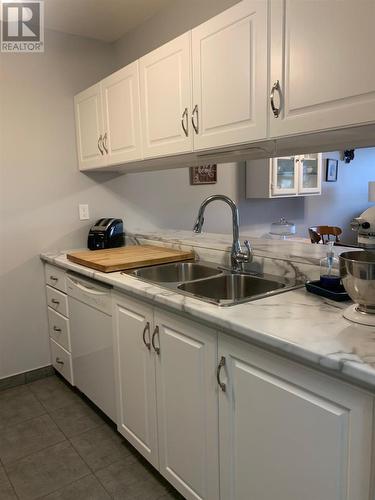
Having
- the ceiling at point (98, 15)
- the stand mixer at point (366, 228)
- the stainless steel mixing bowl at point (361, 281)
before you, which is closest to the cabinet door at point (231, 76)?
the stand mixer at point (366, 228)

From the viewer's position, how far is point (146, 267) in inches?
82.6

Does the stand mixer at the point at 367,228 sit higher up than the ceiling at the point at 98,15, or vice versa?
the ceiling at the point at 98,15

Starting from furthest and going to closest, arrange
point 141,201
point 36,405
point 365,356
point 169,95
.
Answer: point 141,201
point 36,405
point 169,95
point 365,356

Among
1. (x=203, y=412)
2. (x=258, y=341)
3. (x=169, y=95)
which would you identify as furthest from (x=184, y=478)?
(x=169, y=95)

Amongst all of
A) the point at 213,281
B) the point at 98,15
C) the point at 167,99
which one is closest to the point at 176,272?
the point at 213,281

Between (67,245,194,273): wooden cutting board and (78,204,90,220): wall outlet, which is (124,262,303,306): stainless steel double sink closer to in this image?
(67,245,194,273): wooden cutting board

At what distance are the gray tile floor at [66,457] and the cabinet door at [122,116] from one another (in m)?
1.54

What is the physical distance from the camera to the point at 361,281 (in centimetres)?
110

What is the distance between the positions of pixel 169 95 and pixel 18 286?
5.45ft

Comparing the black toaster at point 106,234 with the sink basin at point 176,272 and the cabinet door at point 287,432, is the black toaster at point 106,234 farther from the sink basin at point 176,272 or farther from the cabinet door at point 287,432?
the cabinet door at point 287,432

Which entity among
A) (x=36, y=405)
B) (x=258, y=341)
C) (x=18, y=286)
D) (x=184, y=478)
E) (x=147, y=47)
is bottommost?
(x=36, y=405)

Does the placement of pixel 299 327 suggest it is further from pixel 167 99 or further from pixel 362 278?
pixel 167 99

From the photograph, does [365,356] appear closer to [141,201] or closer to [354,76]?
[354,76]

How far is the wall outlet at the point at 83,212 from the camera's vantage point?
9.37 feet
